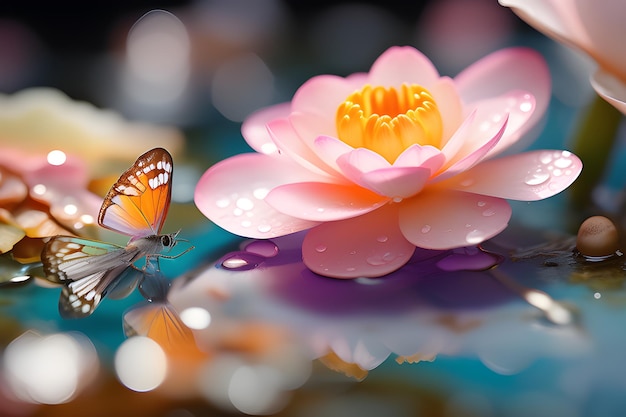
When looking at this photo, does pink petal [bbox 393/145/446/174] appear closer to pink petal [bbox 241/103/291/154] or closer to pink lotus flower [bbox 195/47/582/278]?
pink lotus flower [bbox 195/47/582/278]

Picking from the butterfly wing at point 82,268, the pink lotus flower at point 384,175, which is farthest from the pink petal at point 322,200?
the butterfly wing at point 82,268

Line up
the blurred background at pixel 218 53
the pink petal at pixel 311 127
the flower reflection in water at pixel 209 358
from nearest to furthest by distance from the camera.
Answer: the flower reflection in water at pixel 209 358, the pink petal at pixel 311 127, the blurred background at pixel 218 53

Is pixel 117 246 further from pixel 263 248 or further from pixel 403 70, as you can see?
pixel 403 70

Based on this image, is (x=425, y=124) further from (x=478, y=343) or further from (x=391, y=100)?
(x=478, y=343)

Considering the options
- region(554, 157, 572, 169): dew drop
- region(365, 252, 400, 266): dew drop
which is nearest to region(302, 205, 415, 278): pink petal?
region(365, 252, 400, 266): dew drop

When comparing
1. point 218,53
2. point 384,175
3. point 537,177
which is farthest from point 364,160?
point 218,53

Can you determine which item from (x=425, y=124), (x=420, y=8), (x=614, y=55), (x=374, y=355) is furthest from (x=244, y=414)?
(x=420, y=8)

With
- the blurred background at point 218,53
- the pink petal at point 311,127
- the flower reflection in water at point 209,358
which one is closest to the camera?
the flower reflection in water at point 209,358

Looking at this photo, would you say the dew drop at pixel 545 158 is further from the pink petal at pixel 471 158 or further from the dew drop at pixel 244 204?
the dew drop at pixel 244 204
